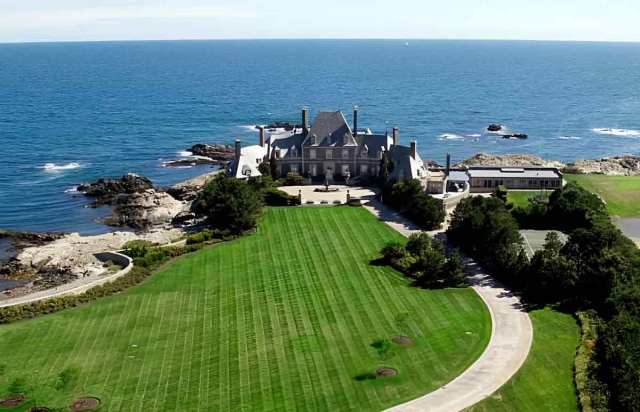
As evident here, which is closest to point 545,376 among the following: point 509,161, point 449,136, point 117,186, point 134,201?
point 134,201

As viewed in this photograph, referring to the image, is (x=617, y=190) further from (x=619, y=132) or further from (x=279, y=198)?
(x=619, y=132)

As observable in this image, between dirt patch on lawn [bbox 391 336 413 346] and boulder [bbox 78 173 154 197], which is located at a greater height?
dirt patch on lawn [bbox 391 336 413 346]

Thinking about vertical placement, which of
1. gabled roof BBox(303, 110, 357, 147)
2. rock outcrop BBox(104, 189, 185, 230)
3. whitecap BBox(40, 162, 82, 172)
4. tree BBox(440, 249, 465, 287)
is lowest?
rock outcrop BBox(104, 189, 185, 230)

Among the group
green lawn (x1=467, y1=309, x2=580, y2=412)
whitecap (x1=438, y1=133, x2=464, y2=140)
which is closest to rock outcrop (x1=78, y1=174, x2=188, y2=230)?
green lawn (x1=467, y1=309, x2=580, y2=412)

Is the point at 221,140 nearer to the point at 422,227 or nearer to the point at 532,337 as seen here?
the point at 422,227

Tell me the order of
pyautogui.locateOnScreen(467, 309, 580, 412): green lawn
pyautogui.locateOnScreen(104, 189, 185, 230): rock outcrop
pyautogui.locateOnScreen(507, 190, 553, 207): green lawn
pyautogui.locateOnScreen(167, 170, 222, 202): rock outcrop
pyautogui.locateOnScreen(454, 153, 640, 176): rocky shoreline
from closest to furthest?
pyautogui.locateOnScreen(467, 309, 580, 412): green lawn, pyautogui.locateOnScreen(507, 190, 553, 207): green lawn, pyautogui.locateOnScreen(104, 189, 185, 230): rock outcrop, pyautogui.locateOnScreen(167, 170, 222, 202): rock outcrop, pyautogui.locateOnScreen(454, 153, 640, 176): rocky shoreline

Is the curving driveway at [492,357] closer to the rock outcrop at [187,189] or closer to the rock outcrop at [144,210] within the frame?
the rock outcrop at [144,210]

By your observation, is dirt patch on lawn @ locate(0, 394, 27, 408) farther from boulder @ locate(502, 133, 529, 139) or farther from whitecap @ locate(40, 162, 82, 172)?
boulder @ locate(502, 133, 529, 139)
